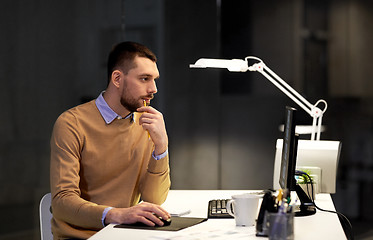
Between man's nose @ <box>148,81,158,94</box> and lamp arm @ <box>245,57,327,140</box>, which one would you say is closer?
man's nose @ <box>148,81,158,94</box>

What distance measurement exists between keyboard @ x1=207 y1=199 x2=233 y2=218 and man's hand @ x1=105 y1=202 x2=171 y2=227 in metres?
0.21

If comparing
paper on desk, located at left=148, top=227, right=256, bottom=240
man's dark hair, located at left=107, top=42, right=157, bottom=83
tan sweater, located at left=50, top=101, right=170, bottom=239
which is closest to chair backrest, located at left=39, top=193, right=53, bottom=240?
tan sweater, located at left=50, top=101, right=170, bottom=239

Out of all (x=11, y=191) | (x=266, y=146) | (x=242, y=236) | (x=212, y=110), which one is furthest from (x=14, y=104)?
(x=242, y=236)

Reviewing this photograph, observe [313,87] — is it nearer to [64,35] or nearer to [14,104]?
[64,35]

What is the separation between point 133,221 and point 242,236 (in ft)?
1.32

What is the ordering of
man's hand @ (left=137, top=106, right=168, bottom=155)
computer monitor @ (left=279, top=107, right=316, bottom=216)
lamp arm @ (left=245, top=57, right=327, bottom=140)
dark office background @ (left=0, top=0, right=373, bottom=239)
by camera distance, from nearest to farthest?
computer monitor @ (left=279, top=107, right=316, bottom=216), man's hand @ (left=137, top=106, right=168, bottom=155), lamp arm @ (left=245, top=57, right=327, bottom=140), dark office background @ (left=0, top=0, right=373, bottom=239)

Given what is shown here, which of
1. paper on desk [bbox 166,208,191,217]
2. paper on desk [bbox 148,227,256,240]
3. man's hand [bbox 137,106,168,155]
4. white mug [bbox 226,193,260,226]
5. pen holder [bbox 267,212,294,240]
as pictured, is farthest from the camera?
man's hand [bbox 137,106,168,155]

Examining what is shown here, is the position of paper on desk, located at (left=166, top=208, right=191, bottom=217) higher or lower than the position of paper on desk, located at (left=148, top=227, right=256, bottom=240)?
lower

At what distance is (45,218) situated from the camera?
104 inches

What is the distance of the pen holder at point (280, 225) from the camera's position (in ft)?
5.68

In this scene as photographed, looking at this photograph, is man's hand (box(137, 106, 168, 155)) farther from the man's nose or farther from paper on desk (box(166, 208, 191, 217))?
paper on desk (box(166, 208, 191, 217))

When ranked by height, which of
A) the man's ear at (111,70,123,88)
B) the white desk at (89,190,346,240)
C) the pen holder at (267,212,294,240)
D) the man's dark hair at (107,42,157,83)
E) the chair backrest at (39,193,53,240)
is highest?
the man's dark hair at (107,42,157,83)

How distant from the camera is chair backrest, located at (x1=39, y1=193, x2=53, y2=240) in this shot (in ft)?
8.66

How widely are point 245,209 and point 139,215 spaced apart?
1.23 feet
